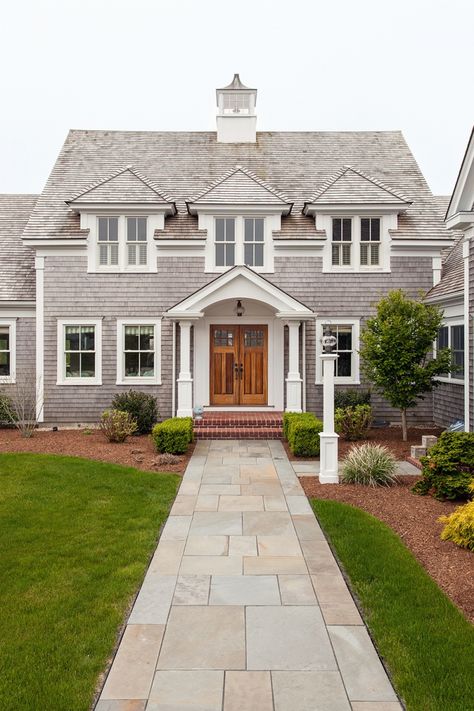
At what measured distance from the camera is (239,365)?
16.0m

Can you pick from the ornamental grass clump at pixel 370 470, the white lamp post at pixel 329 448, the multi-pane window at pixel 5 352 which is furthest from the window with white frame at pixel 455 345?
the multi-pane window at pixel 5 352

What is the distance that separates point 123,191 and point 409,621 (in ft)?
46.2

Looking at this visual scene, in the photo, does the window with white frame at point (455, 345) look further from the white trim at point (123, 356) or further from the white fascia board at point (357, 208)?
the white trim at point (123, 356)

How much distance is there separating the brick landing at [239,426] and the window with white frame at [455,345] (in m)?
4.58

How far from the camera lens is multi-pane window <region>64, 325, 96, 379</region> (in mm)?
15742

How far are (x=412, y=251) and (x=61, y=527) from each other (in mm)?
12600

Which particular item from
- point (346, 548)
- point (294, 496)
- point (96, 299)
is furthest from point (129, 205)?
point (346, 548)

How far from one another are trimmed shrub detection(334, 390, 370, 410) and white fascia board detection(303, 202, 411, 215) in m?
5.22

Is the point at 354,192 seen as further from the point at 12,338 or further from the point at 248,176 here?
the point at 12,338

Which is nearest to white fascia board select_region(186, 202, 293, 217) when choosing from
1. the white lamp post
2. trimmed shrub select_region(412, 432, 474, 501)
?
the white lamp post

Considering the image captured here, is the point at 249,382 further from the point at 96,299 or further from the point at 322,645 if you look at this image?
the point at 322,645

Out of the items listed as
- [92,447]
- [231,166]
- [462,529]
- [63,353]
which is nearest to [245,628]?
[462,529]

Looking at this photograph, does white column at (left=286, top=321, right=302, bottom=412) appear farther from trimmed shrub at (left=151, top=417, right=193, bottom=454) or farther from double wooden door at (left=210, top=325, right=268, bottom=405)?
trimmed shrub at (left=151, top=417, right=193, bottom=454)

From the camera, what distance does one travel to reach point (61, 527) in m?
6.94
